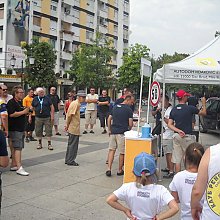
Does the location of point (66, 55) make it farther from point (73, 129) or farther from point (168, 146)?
point (168, 146)

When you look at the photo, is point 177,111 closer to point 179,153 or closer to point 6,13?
point 179,153

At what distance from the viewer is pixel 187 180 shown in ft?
10.2

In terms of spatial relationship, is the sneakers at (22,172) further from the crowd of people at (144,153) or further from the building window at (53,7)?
the building window at (53,7)

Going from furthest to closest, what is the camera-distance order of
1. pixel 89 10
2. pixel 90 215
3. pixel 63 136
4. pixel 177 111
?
pixel 89 10, pixel 63 136, pixel 177 111, pixel 90 215

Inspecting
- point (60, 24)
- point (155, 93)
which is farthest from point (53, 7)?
point (155, 93)

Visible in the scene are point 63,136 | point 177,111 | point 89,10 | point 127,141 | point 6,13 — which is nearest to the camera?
point 127,141

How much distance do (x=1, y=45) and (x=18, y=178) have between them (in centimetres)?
3799

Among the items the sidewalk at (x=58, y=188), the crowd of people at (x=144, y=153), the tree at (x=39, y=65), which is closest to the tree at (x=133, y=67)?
the tree at (x=39, y=65)

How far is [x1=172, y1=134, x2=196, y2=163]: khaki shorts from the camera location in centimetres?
665

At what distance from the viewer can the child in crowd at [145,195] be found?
8.84ft

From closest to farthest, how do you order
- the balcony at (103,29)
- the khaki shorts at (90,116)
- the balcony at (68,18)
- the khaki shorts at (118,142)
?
the khaki shorts at (118,142), the khaki shorts at (90,116), the balcony at (68,18), the balcony at (103,29)

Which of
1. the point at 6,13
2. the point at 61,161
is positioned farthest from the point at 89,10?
the point at 61,161

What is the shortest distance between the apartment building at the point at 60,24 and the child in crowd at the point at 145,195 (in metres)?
33.5

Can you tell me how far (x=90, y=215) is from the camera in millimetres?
4820
